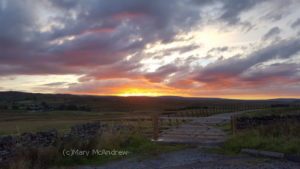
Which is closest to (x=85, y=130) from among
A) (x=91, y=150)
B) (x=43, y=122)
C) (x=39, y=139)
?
(x=39, y=139)

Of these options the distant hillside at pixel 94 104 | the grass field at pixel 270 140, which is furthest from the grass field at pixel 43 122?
the distant hillside at pixel 94 104

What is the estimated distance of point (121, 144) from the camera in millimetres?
11656

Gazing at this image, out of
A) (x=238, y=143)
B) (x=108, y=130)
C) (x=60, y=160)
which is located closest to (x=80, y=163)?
(x=60, y=160)

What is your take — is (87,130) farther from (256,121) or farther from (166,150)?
(256,121)

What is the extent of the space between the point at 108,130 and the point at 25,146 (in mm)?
4180

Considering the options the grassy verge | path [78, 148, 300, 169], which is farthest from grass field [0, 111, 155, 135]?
path [78, 148, 300, 169]

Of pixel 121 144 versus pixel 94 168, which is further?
pixel 121 144

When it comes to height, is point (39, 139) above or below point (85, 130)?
below

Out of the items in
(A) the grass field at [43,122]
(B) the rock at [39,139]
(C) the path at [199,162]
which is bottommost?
(A) the grass field at [43,122]

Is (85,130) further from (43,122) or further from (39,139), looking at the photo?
(43,122)

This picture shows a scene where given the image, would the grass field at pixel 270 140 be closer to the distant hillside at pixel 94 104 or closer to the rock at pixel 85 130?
the rock at pixel 85 130

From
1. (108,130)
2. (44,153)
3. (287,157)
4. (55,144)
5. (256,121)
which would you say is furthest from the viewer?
(256,121)

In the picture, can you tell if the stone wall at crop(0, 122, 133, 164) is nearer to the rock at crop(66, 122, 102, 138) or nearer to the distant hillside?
the rock at crop(66, 122, 102, 138)

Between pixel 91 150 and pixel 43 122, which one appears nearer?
pixel 91 150
